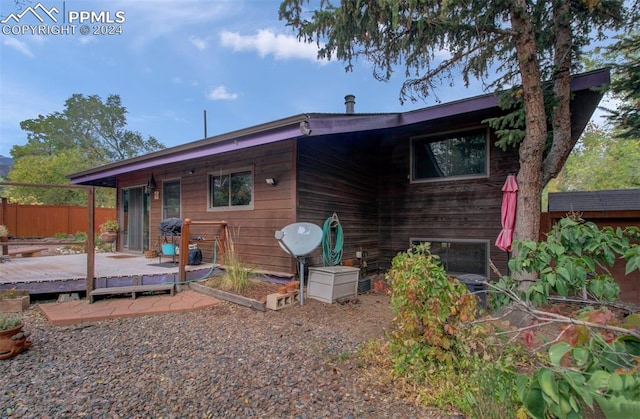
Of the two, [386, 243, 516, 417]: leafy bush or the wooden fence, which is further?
the wooden fence

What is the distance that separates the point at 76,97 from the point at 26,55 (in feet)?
60.2

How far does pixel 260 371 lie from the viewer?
2.47 m

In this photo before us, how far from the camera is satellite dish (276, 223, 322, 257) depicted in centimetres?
441

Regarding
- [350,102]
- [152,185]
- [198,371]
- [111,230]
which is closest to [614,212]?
[350,102]

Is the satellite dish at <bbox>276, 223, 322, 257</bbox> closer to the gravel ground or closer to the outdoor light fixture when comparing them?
the gravel ground

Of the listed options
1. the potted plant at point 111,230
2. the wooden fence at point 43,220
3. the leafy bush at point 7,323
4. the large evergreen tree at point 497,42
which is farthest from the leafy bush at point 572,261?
the wooden fence at point 43,220

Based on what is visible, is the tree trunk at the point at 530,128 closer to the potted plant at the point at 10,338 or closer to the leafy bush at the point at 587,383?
the leafy bush at the point at 587,383

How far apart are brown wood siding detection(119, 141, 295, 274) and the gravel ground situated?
5.89 ft

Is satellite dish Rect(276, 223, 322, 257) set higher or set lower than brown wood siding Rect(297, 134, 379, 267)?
lower

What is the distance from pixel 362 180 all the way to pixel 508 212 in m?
2.78

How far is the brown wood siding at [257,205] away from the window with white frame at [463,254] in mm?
2906

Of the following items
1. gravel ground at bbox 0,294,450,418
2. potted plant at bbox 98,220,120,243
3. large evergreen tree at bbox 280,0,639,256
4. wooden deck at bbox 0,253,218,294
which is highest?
large evergreen tree at bbox 280,0,639,256

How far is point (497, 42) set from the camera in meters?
4.19

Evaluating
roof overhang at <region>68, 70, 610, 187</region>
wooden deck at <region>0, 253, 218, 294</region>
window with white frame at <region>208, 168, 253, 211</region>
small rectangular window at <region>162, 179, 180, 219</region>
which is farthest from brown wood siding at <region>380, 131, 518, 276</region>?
small rectangular window at <region>162, 179, 180, 219</region>
